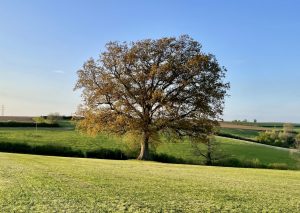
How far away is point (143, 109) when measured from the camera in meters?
47.4

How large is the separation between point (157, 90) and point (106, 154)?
19274mm

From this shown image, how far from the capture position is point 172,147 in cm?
7612

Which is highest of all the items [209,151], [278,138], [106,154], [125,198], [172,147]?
[125,198]

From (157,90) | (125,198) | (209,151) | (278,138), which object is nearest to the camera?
(125,198)

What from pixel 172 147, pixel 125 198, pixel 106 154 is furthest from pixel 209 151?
pixel 125 198

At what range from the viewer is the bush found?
60750 millimetres

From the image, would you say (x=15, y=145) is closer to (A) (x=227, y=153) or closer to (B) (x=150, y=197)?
(A) (x=227, y=153)

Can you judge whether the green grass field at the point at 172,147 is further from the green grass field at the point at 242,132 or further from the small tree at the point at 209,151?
the green grass field at the point at 242,132

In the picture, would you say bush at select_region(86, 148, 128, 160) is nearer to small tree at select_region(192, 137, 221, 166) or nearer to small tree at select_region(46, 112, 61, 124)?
small tree at select_region(192, 137, 221, 166)

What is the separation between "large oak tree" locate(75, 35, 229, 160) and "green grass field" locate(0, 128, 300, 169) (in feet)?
52.6

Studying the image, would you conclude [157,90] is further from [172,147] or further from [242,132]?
[242,132]

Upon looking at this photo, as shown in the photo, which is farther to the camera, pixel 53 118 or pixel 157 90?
pixel 53 118

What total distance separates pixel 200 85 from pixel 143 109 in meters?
6.95

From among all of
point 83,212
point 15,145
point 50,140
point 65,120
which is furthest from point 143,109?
point 65,120
